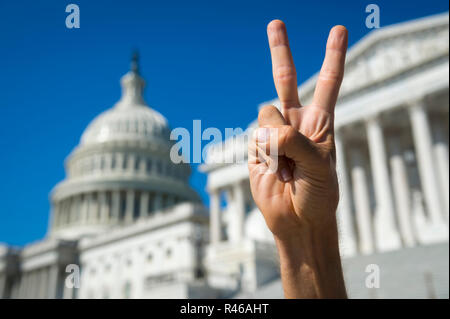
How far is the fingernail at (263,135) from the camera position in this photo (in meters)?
6.40

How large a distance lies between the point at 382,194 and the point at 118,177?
63150 mm

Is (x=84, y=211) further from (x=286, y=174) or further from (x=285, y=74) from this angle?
(x=286, y=174)

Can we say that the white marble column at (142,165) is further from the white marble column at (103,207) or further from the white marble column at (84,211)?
the white marble column at (84,211)

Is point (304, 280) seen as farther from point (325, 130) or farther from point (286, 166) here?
point (325, 130)

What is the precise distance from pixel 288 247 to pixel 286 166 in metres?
1.12

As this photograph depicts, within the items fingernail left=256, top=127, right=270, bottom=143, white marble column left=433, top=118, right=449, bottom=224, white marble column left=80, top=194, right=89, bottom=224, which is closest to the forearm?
fingernail left=256, top=127, right=270, bottom=143

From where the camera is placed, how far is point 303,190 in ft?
21.1

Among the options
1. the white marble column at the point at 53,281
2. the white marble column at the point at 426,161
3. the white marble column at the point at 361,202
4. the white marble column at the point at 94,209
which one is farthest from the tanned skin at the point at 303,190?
the white marble column at the point at 94,209

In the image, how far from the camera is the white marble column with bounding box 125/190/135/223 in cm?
8867

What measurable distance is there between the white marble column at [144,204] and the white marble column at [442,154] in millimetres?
60125

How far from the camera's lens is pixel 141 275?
204ft

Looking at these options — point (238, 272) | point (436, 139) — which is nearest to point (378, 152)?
point (436, 139)

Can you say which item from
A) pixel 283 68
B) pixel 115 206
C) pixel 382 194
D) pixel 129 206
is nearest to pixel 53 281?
pixel 115 206

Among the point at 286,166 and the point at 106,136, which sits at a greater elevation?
the point at 106,136
